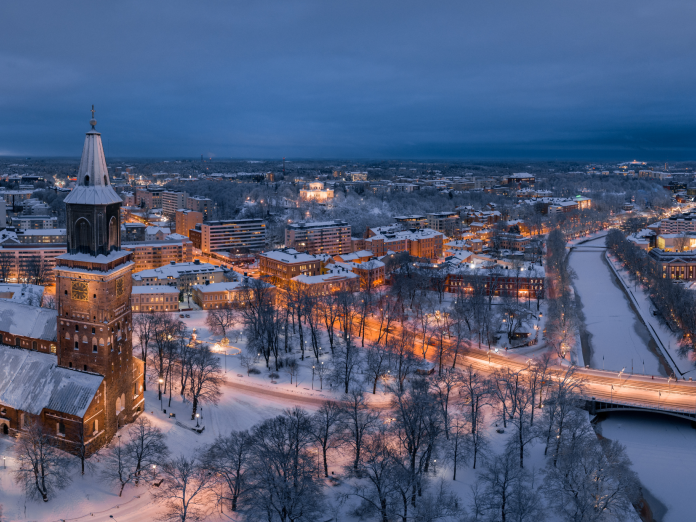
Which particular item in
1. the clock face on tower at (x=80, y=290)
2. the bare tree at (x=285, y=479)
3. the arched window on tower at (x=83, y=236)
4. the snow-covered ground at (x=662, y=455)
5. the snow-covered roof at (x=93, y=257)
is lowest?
the snow-covered ground at (x=662, y=455)

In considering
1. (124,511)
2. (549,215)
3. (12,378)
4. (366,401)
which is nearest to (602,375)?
(366,401)

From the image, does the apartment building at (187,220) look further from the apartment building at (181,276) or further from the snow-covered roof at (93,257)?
the snow-covered roof at (93,257)

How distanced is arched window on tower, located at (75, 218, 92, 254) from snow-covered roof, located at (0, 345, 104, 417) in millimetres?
8842

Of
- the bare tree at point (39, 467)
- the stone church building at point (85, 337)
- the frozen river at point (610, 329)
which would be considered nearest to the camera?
the bare tree at point (39, 467)

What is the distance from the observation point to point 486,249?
137000 mm

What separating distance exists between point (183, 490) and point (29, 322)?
2280 cm

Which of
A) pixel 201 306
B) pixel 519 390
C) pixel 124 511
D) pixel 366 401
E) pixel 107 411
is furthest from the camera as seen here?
pixel 201 306

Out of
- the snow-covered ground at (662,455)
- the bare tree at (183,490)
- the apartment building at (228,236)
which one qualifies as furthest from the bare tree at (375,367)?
the apartment building at (228,236)

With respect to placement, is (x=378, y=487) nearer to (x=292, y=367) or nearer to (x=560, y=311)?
(x=292, y=367)

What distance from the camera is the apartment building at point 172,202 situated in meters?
Result: 186

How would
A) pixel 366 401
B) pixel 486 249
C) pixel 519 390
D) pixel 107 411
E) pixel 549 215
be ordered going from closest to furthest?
1. pixel 107 411
2. pixel 519 390
3. pixel 366 401
4. pixel 486 249
5. pixel 549 215

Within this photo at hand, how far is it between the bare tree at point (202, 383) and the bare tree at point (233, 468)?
8800 mm

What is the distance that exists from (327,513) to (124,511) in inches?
483

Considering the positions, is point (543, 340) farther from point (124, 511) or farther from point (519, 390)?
point (124, 511)
